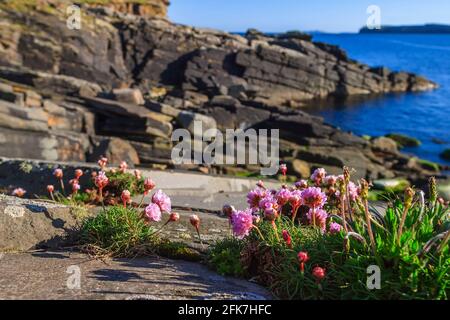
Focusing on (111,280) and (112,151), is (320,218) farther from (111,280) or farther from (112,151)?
(112,151)

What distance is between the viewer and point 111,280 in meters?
4.21

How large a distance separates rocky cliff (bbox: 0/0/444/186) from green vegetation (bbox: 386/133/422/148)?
6.02 metres

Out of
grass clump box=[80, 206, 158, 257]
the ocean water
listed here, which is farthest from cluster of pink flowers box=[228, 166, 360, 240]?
the ocean water

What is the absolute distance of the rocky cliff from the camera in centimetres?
2123

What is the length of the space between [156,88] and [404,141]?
69.9 ft

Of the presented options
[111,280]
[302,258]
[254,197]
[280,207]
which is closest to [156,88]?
[254,197]

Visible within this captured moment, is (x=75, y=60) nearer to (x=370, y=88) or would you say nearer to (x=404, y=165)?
(x=404, y=165)

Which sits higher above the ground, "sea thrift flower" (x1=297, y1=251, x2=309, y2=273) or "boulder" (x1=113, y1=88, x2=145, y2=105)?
"boulder" (x1=113, y1=88, x2=145, y2=105)

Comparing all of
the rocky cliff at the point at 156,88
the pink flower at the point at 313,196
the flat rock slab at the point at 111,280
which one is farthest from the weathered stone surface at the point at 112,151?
the pink flower at the point at 313,196

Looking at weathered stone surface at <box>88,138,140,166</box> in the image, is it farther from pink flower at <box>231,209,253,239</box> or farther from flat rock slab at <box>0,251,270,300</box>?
pink flower at <box>231,209,253,239</box>

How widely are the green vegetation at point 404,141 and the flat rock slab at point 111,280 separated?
1397 inches

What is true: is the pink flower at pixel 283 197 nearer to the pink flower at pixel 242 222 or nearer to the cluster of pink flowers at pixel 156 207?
the pink flower at pixel 242 222

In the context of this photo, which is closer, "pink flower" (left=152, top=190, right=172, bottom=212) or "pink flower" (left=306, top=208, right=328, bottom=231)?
"pink flower" (left=306, top=208, right=328, bottom=231)

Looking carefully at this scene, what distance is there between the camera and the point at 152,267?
15.1 feet
